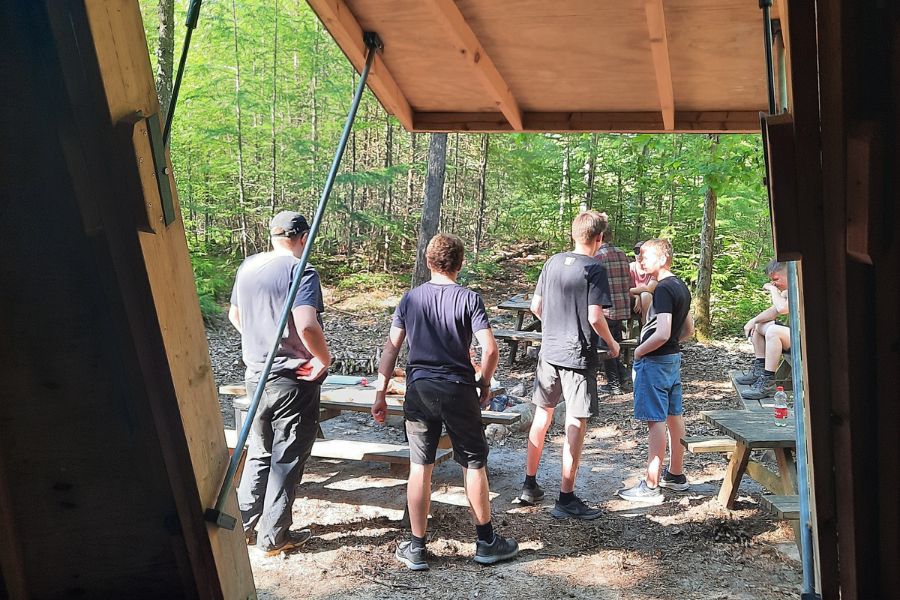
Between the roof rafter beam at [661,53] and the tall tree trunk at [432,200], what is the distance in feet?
30.0

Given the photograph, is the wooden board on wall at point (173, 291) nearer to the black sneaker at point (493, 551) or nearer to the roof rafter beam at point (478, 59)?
the roof rafter beam at point (478, 59)

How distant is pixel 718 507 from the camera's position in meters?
5.64

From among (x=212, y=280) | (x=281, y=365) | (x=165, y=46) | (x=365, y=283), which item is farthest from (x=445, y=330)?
(x=365, y=283)

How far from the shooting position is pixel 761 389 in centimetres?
742

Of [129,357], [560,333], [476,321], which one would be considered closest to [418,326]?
[476,321]

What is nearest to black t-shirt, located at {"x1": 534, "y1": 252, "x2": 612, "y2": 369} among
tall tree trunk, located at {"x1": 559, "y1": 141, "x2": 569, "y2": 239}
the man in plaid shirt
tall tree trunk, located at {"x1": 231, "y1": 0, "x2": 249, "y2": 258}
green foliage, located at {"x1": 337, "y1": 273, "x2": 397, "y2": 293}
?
the man in plaid shirt

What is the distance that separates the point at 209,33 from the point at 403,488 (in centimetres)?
1407

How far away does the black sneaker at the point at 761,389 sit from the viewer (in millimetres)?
6973

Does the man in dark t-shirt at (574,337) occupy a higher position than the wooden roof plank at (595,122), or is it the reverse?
the wooden roof plank at (595,122)

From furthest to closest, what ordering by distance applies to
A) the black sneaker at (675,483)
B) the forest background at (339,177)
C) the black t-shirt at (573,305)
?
the forest background at (339,177), the black sneaker at (675,483), the black t-shirt at (573,305)

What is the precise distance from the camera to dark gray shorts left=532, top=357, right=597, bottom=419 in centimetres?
534

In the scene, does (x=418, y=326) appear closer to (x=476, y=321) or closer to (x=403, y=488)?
(x=476, y=321)

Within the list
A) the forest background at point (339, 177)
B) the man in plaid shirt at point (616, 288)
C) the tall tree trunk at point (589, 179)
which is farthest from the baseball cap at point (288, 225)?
the tall tree trunk at point (589, 179)

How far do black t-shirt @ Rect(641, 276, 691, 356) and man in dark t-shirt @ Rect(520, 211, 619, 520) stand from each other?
17.0 inches
